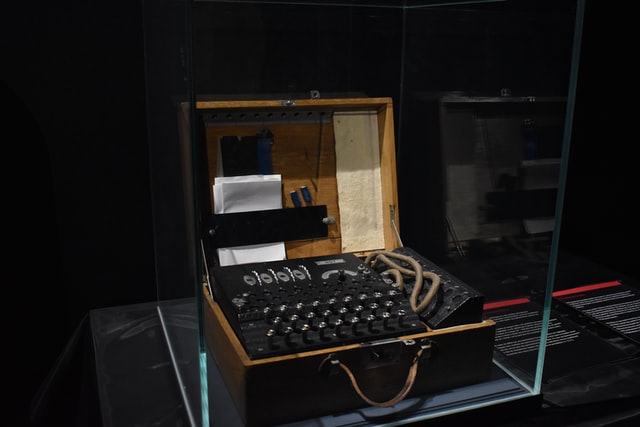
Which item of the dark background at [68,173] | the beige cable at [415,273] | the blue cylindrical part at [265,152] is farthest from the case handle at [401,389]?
the dark background at [68,173]

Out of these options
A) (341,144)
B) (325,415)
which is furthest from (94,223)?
(325,415)

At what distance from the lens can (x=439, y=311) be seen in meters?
1.18

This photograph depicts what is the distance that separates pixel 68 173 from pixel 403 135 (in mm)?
864

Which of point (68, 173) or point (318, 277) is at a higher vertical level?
point (68, 173)

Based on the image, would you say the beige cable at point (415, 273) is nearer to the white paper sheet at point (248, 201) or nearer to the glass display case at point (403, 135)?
the glass display case at point (403, 135)

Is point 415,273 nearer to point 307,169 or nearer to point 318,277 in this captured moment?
point 318,277

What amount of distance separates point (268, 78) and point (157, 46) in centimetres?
34

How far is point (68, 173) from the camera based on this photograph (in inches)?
57.7

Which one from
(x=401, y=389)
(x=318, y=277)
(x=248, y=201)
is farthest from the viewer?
(x=248, y=201)

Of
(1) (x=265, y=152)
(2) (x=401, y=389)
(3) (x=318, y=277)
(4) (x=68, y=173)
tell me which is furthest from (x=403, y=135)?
(4) (x=68, y=173)

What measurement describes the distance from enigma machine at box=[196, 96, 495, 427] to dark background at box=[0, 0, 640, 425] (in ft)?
0.82

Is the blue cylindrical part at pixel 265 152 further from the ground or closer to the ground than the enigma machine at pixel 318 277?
further from the ground

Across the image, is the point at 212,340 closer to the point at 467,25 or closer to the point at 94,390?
the point at 94,390

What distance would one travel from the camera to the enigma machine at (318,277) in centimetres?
104
